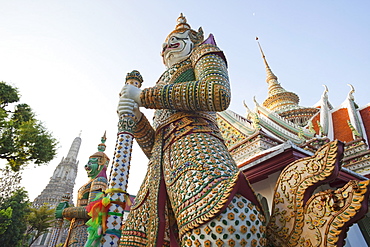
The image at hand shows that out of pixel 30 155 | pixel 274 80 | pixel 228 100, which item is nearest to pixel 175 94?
pixel 228 100

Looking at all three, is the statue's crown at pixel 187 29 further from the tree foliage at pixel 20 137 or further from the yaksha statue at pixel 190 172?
the tree foliage at pixel 20 137

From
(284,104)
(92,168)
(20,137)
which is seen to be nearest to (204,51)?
(92,168)

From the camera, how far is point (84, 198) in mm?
6133

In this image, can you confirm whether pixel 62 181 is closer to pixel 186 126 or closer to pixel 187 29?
pixel 187 29

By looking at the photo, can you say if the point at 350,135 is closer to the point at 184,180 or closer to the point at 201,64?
the point at 201,64

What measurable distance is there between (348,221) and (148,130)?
177 cm

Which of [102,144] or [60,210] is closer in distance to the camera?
[60,210]

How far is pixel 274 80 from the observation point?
17672 mm

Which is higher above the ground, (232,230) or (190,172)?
(190,172)

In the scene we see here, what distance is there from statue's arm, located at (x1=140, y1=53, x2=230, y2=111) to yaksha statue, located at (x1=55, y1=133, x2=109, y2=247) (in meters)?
3.97

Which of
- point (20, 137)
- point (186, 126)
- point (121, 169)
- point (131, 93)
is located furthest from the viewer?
point (20, 137)

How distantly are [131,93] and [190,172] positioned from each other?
936mm

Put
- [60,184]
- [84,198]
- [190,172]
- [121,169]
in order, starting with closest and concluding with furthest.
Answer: [190,172]
[121,169]
[84,198]
[60,184]

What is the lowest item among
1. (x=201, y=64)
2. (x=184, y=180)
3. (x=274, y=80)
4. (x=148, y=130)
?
(x=184, y=180)
